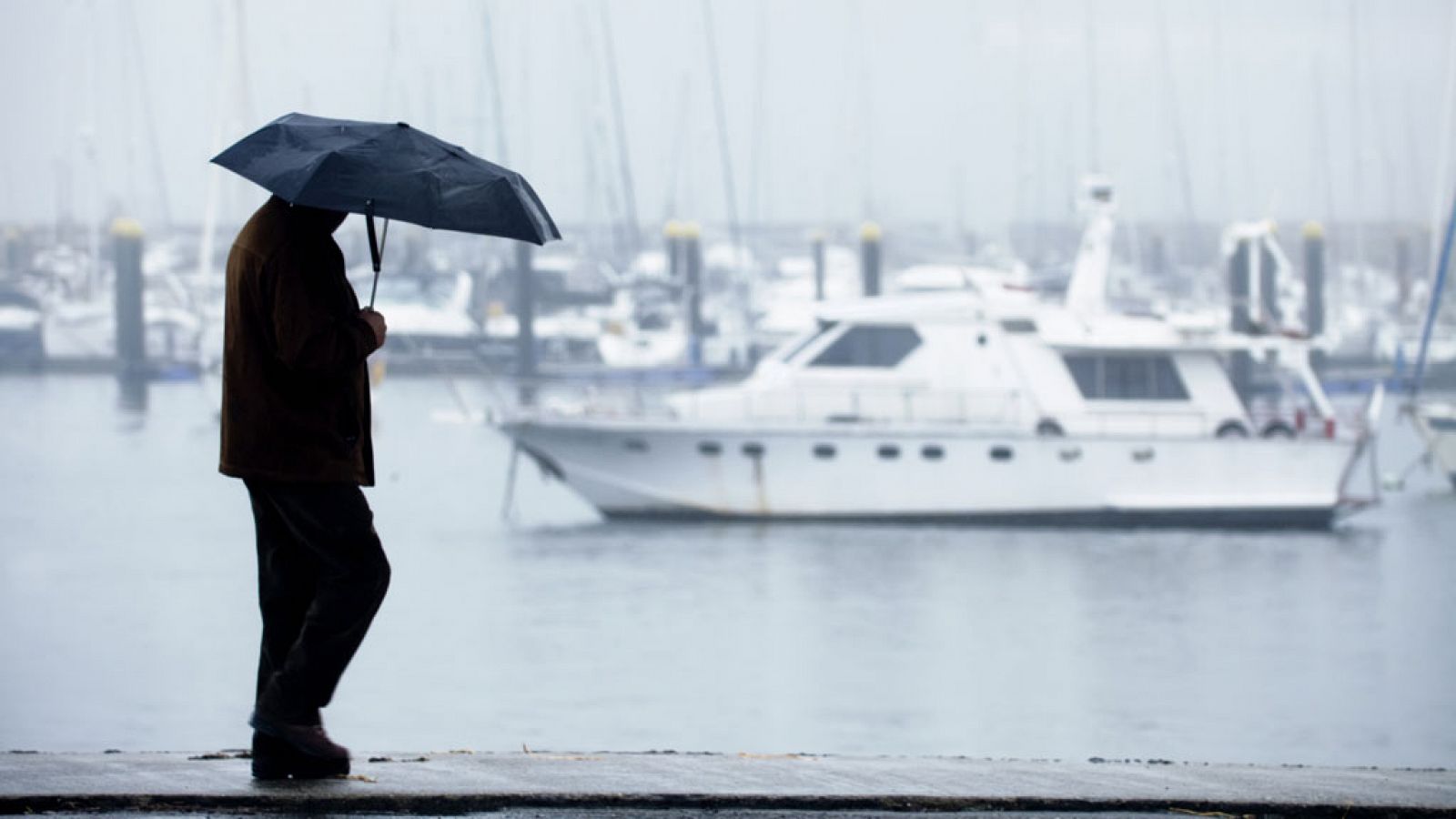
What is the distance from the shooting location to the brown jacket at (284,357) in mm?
5070

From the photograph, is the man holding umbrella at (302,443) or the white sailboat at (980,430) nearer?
the man holding umbrella at (302,443)

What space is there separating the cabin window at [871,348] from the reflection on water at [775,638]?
2.28m

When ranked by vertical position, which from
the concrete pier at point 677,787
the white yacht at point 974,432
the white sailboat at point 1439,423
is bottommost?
the white sailboat at point 1439,423

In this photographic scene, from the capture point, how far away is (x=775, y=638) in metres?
22.8

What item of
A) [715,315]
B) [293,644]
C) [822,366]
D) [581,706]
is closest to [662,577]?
[822,366]

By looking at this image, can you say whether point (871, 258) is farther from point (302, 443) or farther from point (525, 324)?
point (302, 443)

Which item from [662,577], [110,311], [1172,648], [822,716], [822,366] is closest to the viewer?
[822,716]

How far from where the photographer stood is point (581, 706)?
18375 millimetres

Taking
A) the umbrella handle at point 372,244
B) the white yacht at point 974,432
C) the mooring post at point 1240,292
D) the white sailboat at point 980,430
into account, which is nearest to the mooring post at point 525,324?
the mooring post at point 1240,292

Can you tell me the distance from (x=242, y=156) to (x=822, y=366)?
24478mm

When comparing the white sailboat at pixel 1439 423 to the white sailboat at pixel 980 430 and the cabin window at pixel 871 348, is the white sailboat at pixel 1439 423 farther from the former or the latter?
the cabin window at pixel 871 348

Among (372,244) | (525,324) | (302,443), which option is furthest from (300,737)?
(525,324)

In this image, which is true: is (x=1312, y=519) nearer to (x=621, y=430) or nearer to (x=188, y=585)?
(x=621, y=430)

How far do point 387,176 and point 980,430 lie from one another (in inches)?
986
